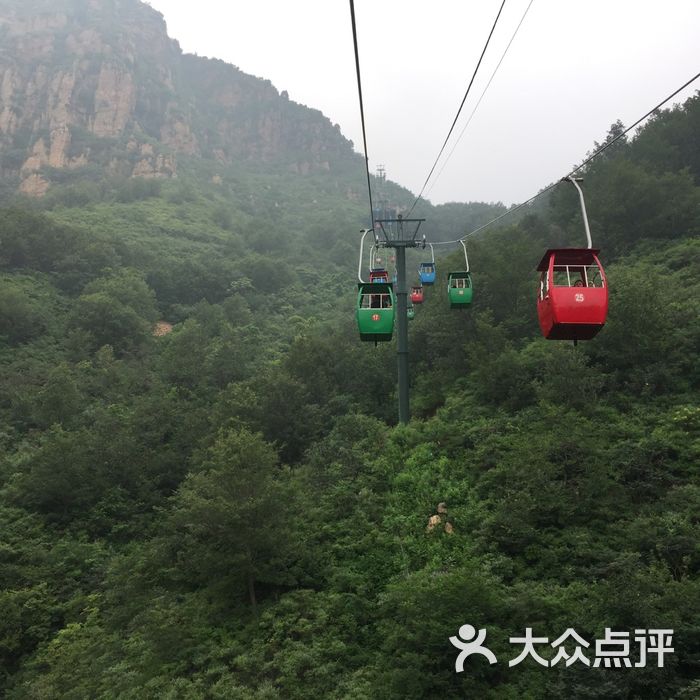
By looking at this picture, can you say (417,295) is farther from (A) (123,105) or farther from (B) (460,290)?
(A) (123,105)

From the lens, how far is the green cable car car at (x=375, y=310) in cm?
1139

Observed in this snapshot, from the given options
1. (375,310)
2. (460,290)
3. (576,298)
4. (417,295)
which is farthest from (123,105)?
(576,298)

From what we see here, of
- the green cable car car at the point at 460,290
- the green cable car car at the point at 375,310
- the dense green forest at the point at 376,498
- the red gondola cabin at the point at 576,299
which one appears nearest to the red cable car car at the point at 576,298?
the red gondola cabin at the point at 576,299

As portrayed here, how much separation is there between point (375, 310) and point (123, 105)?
11070 cm

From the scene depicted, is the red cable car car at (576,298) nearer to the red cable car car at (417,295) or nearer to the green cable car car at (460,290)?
the green cable car car at (460,290)

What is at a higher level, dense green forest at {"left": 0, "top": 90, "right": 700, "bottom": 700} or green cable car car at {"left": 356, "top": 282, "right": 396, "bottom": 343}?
green cable car car at {"left": 356, "top": 282, "right": 396, "bottom": 343}

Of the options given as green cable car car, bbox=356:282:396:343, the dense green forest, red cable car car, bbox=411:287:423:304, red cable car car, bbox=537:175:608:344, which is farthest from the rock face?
red cable car car, bbox=537:175:608:344

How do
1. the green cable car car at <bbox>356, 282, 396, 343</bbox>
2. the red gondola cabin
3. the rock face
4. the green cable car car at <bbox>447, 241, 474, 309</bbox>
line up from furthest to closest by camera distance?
the rock face < the green cable car car at <bbox>447, 241, 474, 309</bbox> < the green cable car car at <bbox>356, 282, 396, 343</bbox> < the red gondola cabin

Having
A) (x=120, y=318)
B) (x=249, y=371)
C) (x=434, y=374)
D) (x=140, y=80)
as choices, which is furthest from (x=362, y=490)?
(x=140, y=80)

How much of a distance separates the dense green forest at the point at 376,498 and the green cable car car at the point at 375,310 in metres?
4.34

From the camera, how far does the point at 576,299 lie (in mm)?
6512

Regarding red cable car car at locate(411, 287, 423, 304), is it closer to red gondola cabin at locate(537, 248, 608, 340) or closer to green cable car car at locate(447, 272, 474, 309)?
green cable car car at locate(447, 272, 474, 309)

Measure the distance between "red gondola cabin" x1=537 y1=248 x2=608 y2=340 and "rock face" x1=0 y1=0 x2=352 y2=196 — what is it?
3591 inches

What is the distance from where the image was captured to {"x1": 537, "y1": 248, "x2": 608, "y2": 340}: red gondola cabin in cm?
648
